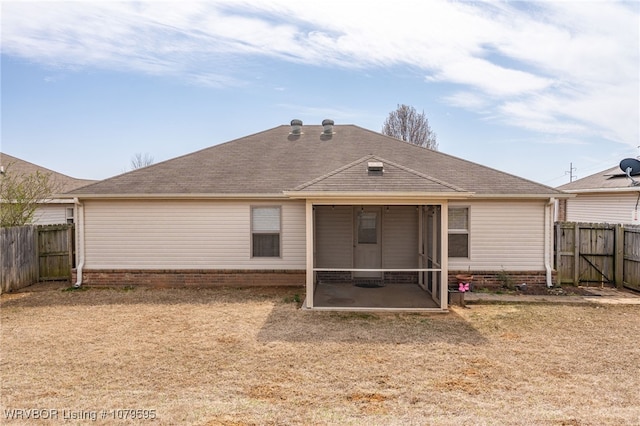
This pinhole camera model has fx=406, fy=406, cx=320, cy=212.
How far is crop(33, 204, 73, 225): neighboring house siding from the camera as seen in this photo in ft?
55.0

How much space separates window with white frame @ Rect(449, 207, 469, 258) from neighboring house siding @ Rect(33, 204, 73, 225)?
15.5 m

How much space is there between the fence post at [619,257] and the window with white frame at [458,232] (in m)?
4.20

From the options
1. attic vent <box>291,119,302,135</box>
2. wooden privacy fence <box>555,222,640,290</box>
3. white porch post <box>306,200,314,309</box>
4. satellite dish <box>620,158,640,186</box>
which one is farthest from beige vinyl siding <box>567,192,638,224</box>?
white porch post <box>306,200,314,309</box>

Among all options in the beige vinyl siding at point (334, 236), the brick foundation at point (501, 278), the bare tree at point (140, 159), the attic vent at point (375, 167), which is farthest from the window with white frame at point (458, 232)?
the bare tree at point (140, 159)

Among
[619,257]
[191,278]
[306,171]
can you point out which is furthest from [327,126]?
[619,257]

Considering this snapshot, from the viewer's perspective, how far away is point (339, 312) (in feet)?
28.2

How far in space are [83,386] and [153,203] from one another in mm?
7012

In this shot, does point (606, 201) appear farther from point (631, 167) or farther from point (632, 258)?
point (632, 258)

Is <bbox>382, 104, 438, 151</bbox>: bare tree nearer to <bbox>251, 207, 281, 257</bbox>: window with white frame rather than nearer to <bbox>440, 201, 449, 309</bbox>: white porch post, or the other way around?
<bbox>251, 207, 281, 257</bbox>: window with white frame

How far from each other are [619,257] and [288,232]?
9.13m

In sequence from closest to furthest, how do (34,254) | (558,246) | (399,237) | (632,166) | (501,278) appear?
(501,278)
(558,246)
(399,237)
(34,254)
(632,166)

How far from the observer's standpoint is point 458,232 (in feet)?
35.9

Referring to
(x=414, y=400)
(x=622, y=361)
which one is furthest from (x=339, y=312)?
(x=622, y=361)

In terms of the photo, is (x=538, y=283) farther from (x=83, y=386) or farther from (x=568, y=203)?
(x=83, y=386)
